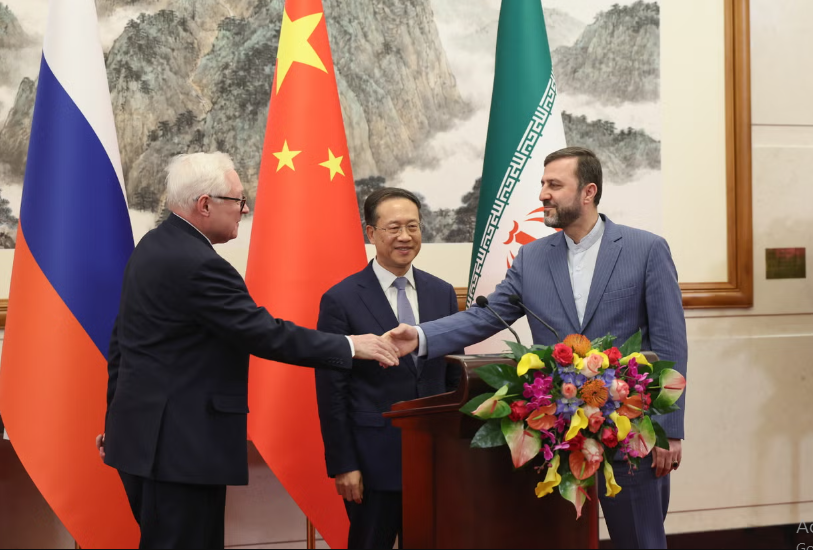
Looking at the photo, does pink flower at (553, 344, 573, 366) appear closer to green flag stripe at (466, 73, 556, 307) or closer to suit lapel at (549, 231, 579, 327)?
suit lapel at (549, 231, 579, 327)

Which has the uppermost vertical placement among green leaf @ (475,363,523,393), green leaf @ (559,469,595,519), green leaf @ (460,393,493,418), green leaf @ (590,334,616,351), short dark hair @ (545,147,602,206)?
short dark hair @ (545,147,602,206)

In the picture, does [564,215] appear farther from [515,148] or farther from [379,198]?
[515,148]

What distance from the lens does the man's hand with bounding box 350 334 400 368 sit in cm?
246

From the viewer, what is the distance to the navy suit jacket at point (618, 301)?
245 centimetres

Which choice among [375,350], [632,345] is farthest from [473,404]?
[375,350]

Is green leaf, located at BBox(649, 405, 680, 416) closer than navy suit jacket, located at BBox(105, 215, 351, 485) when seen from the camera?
Yes

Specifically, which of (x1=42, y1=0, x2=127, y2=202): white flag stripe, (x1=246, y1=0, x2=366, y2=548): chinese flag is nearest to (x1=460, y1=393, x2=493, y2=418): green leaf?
(x1=246, y1=0, x2=366, y2=548): chinese flag

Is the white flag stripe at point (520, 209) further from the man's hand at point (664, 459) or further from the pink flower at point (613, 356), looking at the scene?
the pink flower at point (613, 356)

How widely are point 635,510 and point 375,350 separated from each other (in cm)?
89

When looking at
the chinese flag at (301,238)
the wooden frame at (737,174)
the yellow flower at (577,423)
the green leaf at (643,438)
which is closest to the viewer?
the yellow flower at (577,423)

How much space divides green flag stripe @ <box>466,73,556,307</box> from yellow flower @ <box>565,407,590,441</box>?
1.61 metres

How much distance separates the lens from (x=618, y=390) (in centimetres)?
173

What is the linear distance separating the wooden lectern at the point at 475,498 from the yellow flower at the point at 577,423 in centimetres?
19

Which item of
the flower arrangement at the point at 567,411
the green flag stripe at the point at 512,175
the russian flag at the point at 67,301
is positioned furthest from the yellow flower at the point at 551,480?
the russian flag at the point at 67,301
